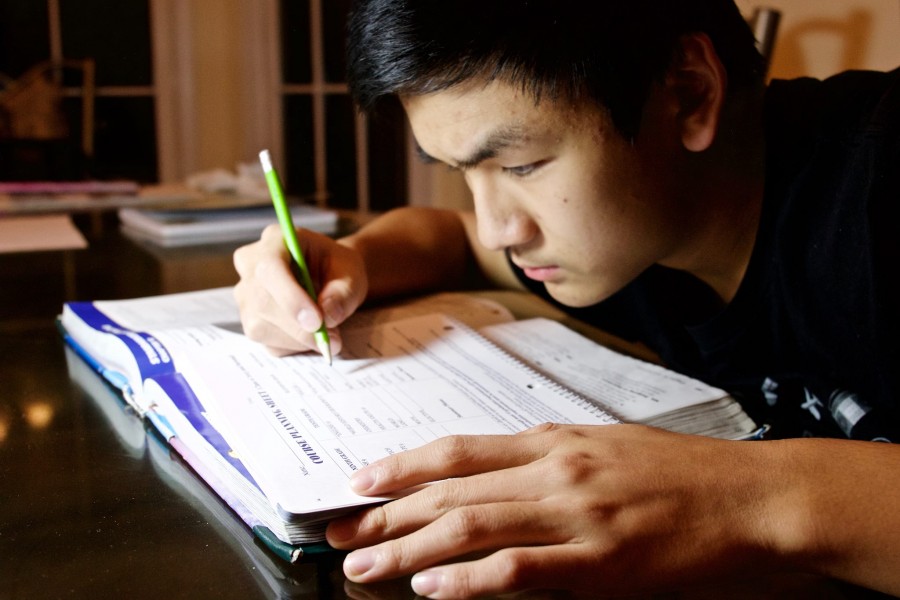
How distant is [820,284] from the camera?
2.62 ft

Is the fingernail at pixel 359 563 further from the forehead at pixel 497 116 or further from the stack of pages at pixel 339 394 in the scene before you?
the forehead at pixel 497 116

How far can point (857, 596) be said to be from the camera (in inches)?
18.9

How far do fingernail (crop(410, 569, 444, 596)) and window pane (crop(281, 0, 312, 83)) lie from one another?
133 inches

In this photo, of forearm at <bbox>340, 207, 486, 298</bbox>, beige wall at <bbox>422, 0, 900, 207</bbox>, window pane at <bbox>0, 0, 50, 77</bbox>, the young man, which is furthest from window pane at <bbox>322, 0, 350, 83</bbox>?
the young man

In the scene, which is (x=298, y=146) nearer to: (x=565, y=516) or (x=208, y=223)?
(x=208, y=223)

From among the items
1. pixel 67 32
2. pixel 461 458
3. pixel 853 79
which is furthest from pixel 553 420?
pixel 67 32

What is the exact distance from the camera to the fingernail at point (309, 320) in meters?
0.76

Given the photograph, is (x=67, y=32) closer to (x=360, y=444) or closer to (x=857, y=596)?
(x=360, y=444)

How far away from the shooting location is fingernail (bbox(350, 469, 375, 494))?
50 cm

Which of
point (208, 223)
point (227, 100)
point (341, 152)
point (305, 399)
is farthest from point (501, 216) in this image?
point (227, 100)

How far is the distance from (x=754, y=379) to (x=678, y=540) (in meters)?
0.46

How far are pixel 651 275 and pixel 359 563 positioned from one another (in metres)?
0.69

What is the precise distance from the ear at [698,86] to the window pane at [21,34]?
11.1 feet

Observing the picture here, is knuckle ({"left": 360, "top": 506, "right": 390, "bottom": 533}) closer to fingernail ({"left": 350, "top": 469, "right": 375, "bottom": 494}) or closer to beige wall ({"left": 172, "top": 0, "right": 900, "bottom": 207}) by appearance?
fingernail ({"left": 350, "top": 469, "right": 375, "bottom": 494})
